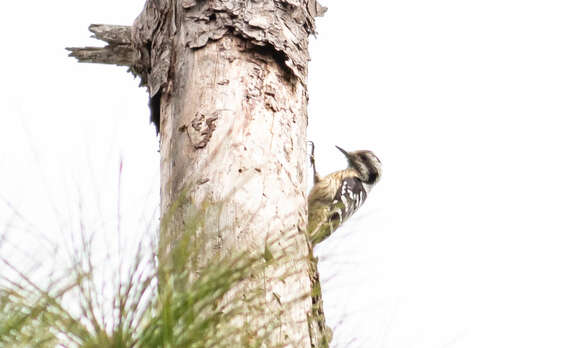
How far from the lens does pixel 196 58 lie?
2586 millimetres

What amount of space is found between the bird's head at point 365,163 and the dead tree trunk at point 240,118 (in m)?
3.74

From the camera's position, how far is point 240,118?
97.0 inches

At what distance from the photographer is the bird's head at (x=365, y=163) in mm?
6590

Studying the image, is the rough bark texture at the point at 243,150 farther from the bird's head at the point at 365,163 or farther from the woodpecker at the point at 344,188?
the bird's head at the point at 365,163

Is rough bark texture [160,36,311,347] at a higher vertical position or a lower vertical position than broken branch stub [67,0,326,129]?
lower

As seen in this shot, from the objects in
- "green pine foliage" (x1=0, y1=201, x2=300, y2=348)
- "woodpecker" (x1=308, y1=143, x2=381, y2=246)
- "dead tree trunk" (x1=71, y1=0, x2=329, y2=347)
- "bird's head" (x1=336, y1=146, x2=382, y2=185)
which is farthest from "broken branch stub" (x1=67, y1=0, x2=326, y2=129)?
"bird's head" (x1=336, y1=146, x2=382, y2=185)

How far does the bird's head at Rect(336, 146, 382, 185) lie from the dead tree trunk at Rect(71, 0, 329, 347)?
374cm

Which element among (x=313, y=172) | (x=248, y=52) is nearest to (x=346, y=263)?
(x=248, y=52)

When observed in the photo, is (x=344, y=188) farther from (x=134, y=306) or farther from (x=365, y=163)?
(x=134, y=306)

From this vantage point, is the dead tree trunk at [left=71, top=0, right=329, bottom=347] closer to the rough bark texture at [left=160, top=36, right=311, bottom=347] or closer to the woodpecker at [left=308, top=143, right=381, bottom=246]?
the rough bark texture at [left=160, top=36, right=311, bottom=347]

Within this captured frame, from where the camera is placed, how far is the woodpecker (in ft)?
19.2

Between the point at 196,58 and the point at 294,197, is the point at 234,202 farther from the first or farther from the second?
the point at 196,58

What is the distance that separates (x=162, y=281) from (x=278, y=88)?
4.03ft

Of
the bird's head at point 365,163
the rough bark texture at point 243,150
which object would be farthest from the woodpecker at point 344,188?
the rough bark texture at point 243,150
